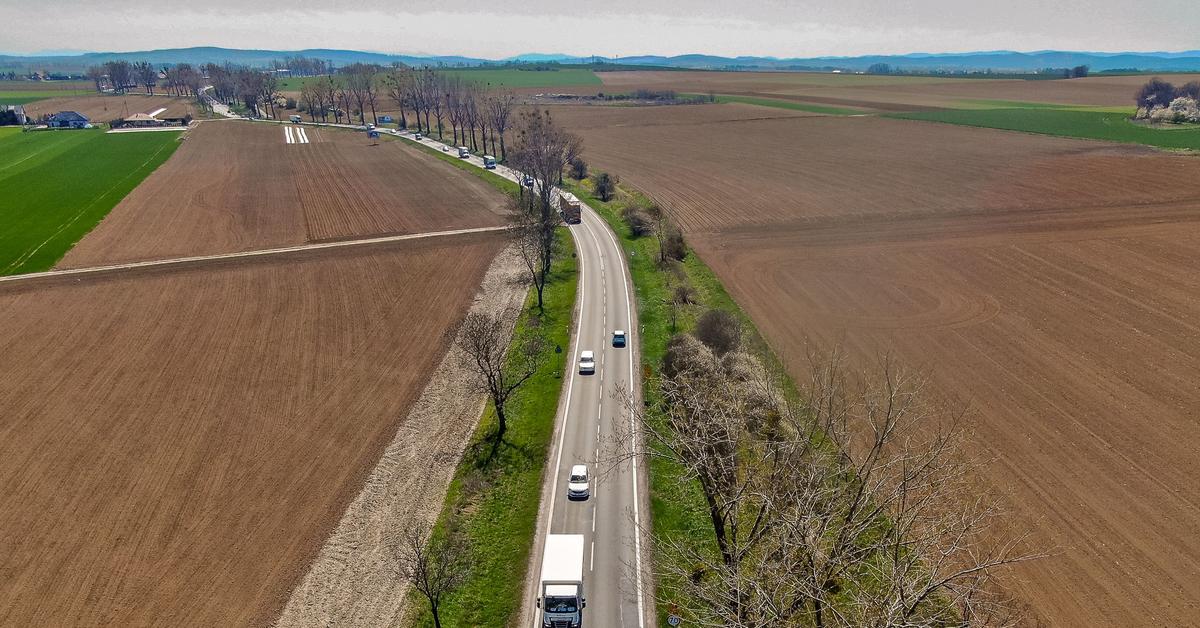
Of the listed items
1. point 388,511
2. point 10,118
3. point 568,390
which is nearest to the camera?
point 388,511

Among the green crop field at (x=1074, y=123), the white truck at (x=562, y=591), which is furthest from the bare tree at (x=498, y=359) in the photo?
the green crop field at (x=1074, y=123)

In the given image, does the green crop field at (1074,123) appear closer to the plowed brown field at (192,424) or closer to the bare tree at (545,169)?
the bare tree at (545,169)

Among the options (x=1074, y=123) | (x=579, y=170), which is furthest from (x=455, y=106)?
(x=1074, y=123)

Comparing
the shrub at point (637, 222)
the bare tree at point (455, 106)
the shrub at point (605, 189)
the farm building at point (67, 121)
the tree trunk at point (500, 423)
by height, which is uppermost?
the bare tree at point (455, 106)

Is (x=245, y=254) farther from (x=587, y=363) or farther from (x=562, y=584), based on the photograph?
(x=562, y=584)

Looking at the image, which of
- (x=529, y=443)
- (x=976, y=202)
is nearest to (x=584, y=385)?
(x=529, y=443)

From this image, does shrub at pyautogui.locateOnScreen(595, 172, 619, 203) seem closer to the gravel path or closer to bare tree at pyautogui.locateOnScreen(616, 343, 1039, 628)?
the gravel path

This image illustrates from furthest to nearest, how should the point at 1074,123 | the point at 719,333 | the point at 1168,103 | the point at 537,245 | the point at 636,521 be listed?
the point at 1168,103 < the point at 1074,123 < the point at 537,245 < the point at 719,333 < the point at 636,521
